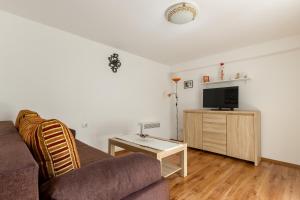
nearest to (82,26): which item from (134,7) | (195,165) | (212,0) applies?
(134,7)

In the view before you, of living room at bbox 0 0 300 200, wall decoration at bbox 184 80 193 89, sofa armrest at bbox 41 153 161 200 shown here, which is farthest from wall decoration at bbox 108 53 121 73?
sofa armrest at bbox 41 153 161 200

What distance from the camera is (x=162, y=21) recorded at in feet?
7.12

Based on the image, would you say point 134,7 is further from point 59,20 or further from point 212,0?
point 59,20

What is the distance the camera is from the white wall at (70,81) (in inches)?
82.8

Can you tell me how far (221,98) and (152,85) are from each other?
5.34 feet

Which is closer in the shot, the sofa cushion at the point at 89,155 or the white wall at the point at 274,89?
the sofa cushion at the point at 89,155

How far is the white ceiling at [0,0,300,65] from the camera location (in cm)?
184

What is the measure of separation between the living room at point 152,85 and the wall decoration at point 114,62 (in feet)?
0.07

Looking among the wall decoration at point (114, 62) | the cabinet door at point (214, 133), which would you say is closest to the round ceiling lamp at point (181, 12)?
the wall decoration at point (114, 62)

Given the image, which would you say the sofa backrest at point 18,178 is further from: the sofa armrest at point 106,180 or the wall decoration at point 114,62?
the wall decoration at point 114,62

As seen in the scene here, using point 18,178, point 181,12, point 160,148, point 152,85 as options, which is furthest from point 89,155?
point 152,85

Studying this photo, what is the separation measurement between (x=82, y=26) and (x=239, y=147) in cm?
330

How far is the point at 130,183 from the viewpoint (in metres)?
0.90

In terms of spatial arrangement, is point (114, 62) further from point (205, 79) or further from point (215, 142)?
point (215, 142)
